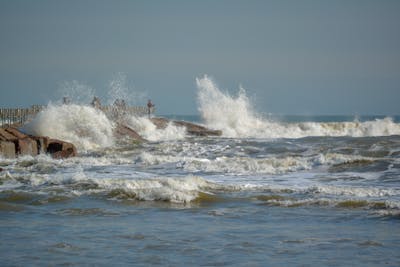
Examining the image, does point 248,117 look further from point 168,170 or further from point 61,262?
point 61,262

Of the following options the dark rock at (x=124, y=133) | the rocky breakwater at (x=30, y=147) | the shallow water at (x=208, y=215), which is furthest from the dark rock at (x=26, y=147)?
the dark rock at (x=124, y=133)

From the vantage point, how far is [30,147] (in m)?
18.2

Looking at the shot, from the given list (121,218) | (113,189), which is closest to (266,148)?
(113,189)

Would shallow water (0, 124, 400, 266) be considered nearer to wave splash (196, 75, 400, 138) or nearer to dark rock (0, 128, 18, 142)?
dark rock (0, 128, 18, 142)

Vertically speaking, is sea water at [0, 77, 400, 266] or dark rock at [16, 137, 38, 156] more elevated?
dark rock at [16, 137, 38, 156]

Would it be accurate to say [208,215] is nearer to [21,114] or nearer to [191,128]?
[191,128]

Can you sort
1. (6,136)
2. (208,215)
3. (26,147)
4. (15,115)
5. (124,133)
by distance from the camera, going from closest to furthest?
(208,215)
(26,147)
(6,136)
(124,133)
(15,115)

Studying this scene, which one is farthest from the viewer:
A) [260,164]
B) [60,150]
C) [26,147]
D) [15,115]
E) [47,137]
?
[15,115]

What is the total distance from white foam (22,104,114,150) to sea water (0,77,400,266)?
4.83 metres

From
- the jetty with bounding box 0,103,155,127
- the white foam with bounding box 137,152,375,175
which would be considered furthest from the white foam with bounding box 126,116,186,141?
the white foam with bounding box 137,152,375,175

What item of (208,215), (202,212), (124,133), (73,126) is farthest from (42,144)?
(208,215)

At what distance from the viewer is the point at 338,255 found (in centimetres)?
627

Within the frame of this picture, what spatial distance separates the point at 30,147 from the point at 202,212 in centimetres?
1048

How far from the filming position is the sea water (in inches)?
248
